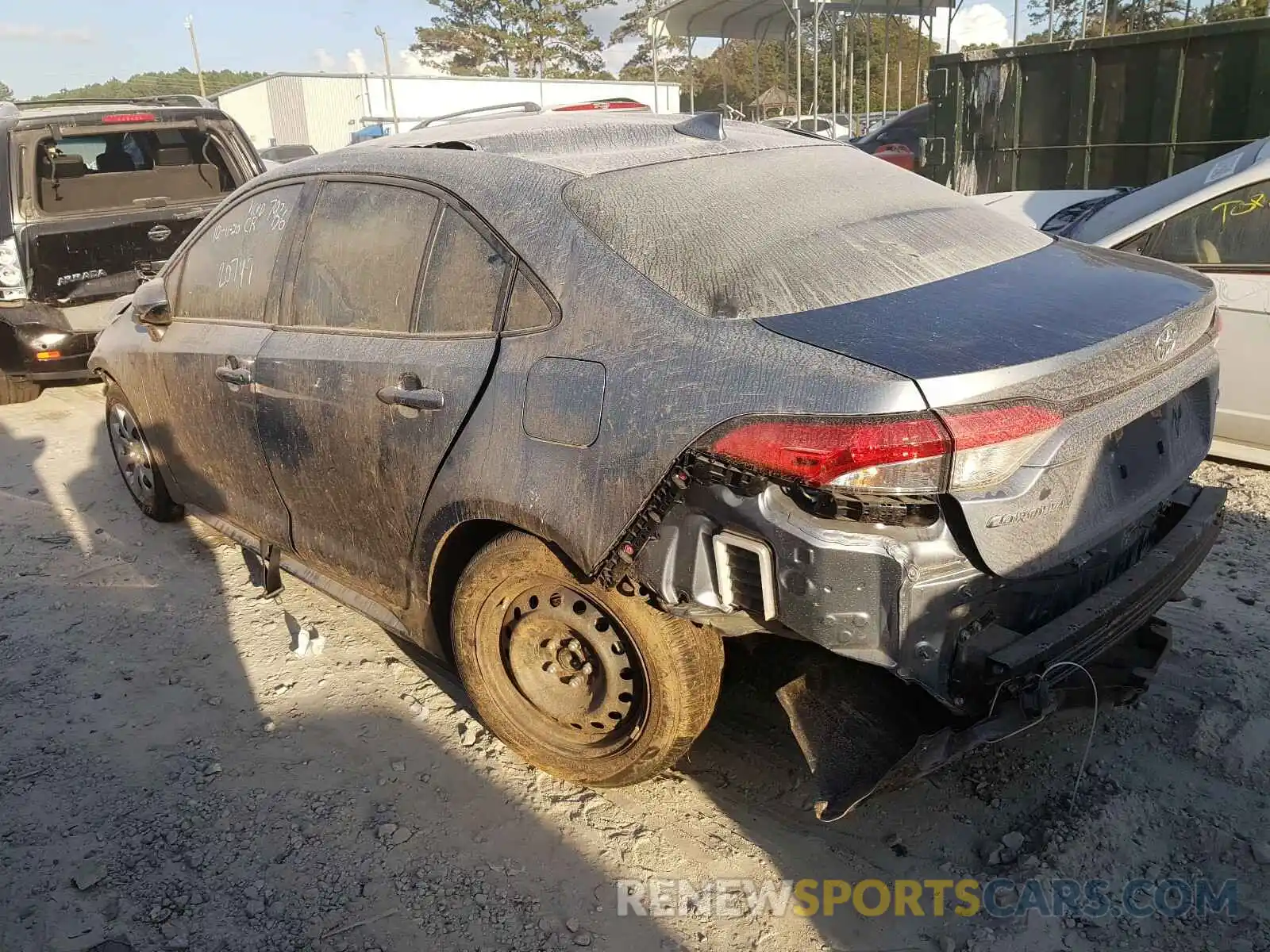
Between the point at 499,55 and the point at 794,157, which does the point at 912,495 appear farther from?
the point at 499,55

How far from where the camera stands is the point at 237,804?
294cm

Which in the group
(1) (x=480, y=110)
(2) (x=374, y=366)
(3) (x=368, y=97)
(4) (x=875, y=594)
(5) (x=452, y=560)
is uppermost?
(3) (x=368, y=97)

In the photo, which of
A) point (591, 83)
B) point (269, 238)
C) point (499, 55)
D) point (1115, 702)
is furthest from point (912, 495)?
point (499, 55)

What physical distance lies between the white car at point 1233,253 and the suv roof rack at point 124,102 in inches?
255

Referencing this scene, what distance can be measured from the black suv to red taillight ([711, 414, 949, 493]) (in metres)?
6.03

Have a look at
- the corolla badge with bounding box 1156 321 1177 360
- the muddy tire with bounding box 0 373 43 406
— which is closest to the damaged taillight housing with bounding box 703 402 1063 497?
the corolla badge with bounding box 1156 321 1177 360

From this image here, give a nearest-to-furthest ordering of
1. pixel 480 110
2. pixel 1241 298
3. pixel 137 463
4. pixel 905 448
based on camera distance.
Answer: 1. pixel 905 448
2. pixel 480 110
3. pixel 1241 298
4. pixel 137 463

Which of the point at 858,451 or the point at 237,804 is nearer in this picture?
the point at 858,451

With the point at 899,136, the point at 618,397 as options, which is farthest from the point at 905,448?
the point at 899,136

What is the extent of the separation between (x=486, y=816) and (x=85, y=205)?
249 inches

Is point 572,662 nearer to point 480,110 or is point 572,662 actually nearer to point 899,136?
point 480,110

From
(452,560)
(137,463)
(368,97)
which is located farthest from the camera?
(368,97)

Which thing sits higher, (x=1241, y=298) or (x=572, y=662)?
(x=1241, y=298)

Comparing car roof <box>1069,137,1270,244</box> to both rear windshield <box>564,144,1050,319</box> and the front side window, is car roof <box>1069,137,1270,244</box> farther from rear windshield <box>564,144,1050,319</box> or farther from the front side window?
rear windshield <box>564,144,1050,319</box>
